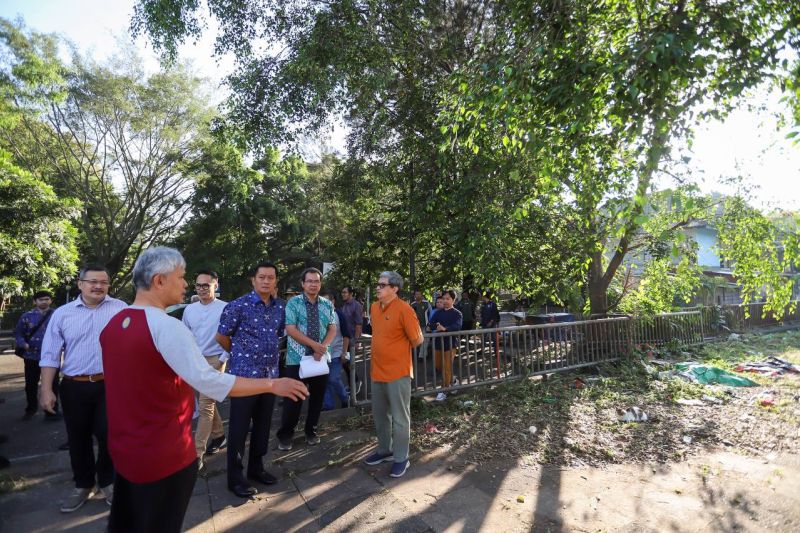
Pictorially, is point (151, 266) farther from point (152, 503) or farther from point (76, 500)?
point (76, 500)

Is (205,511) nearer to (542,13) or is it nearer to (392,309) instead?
(392,309)

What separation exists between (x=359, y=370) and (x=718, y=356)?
8488 millimetres

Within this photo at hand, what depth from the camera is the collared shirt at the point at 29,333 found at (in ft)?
21.8

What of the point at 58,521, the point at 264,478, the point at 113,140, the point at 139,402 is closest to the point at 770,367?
the point at 264,478

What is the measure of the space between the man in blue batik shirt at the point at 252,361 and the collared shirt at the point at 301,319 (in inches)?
19.1

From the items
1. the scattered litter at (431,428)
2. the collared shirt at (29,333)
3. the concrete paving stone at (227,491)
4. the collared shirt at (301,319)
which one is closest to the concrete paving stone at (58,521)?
the concrete paving stone at (227,491)

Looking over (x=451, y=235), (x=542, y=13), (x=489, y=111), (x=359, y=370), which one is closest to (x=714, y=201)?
(x=451, y=235)

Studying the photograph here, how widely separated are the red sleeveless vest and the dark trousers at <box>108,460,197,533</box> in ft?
0.18

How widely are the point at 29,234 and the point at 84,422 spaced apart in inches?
436

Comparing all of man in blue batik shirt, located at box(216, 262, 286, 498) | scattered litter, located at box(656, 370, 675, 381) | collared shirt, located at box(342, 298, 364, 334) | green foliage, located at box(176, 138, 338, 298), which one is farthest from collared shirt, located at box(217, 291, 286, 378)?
green foliage, located at box(176, 138, 338, 298)

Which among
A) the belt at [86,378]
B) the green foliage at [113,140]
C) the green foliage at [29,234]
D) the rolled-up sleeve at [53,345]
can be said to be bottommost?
the belt at [86,378]

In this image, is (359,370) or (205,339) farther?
(359,370)

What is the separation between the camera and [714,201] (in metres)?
9.21

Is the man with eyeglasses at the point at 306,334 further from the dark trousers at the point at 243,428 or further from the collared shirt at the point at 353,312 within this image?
the collared shirt at the point at 353,312
